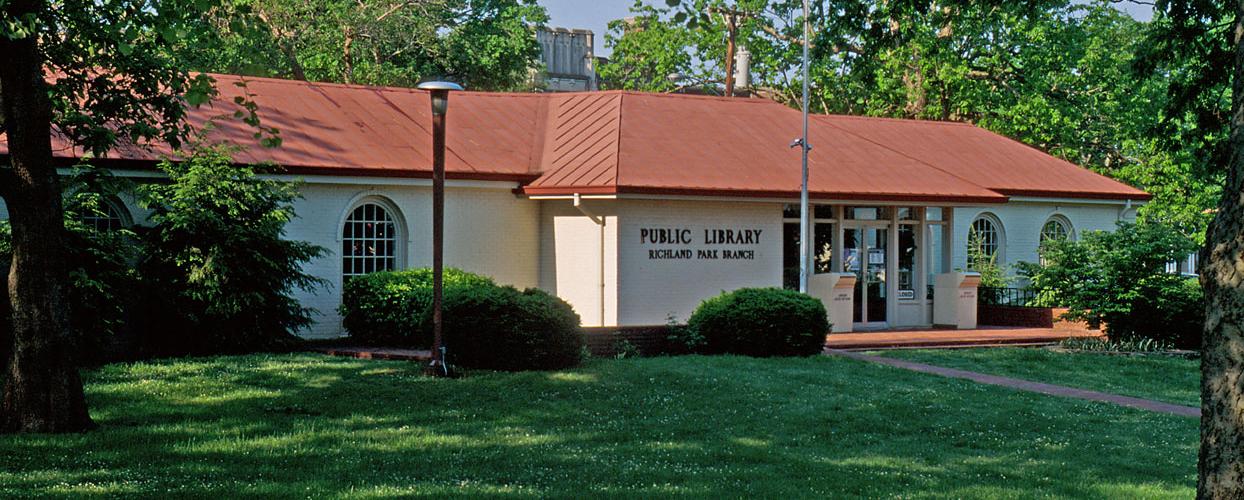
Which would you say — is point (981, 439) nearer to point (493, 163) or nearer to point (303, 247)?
point (303, 247)

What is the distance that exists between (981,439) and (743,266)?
35.1 ft

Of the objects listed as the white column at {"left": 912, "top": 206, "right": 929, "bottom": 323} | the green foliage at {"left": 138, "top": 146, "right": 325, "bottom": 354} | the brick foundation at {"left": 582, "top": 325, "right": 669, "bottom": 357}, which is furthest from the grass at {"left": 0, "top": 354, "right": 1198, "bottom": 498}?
the white column at {"left": 912, "top": 206, "right": 929, "bottom": 323}

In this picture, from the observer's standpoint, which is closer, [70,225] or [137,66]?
[137,66]

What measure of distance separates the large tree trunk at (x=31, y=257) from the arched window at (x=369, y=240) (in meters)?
10.6

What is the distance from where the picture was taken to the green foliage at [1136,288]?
2372 centimetres

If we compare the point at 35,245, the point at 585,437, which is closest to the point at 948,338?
the point at 585,437

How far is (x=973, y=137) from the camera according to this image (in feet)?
104

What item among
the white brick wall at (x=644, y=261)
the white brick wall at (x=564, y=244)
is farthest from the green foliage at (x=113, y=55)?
the white brick wall at (x=644, y=261)

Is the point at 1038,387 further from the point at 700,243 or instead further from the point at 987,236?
the point at 987,236

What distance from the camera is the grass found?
982cm

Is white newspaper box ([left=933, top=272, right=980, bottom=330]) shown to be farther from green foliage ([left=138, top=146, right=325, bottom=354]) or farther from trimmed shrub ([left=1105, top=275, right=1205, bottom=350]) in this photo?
green foliage ([left=138, top=146, right=325, bottom=354])

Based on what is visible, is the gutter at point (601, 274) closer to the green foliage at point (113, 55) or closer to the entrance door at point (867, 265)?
the entrance door at point (867, 265)

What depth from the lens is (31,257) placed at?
37.7 ft

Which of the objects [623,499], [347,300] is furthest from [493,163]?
[623,499]
